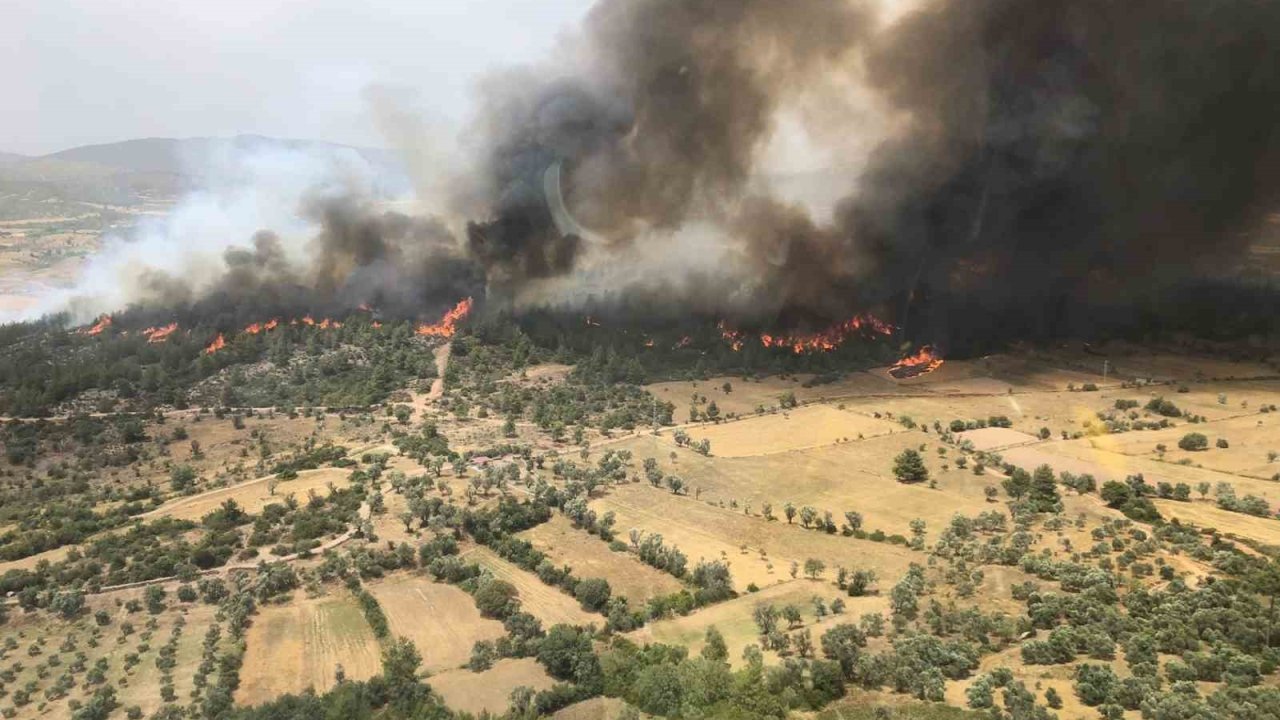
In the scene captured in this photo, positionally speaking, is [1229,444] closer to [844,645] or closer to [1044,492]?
[1044,492]

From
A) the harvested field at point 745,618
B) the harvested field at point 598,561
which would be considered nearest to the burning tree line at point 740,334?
the harvested field at point 598,561

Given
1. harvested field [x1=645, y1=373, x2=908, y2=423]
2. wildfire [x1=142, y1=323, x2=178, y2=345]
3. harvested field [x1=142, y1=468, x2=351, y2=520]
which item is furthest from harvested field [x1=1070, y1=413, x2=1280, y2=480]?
wildfire [x1=142, y1=323, x2=178, y2=345]

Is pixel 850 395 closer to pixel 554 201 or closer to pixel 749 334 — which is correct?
pixel 749 334

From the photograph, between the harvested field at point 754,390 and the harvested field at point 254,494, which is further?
the harvested field at point 754,390

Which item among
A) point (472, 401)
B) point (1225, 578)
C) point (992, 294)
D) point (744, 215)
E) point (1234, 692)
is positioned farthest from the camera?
point (744, 215)

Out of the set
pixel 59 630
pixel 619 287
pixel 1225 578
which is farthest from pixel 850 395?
pixel 59 630

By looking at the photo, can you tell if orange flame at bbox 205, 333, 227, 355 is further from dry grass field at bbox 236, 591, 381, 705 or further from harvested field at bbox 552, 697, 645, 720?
harvested field at bbox 552, 697, 645, 720

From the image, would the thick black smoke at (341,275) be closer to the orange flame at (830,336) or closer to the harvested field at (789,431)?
the orange flame at (830,336)
